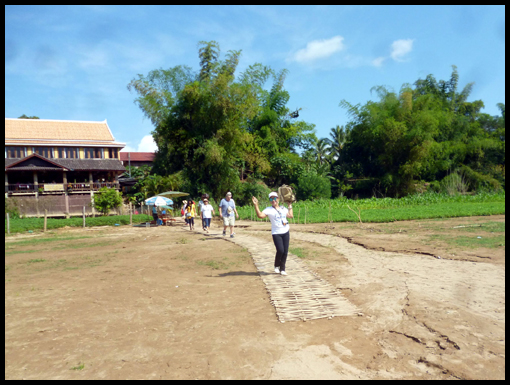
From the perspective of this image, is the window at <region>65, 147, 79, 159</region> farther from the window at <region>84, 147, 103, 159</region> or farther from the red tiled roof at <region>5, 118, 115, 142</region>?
the red tiled roof at <region>5, 118, 115, 142</region>

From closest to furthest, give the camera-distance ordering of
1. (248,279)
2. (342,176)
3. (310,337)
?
(310,337), (248,279), (342,176)

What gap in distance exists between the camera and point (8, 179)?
29562mm

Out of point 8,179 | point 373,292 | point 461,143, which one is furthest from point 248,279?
point 461,143

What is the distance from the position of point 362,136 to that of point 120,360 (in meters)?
35.7

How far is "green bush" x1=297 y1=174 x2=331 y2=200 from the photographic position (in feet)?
112

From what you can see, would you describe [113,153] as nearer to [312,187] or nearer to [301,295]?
[312,187]

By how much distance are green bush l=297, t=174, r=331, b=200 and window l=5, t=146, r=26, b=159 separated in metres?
23.4

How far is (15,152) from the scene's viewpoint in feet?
103

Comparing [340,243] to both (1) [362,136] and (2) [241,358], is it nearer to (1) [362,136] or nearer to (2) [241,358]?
(2) [241,358]

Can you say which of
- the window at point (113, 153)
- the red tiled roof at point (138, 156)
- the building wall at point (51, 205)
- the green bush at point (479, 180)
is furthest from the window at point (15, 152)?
the green bush at point (479, 180)

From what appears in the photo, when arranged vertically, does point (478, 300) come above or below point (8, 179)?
below

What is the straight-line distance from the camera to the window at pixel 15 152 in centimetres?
3125

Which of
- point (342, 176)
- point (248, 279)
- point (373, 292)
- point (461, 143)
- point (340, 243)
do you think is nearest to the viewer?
point (373, 292)

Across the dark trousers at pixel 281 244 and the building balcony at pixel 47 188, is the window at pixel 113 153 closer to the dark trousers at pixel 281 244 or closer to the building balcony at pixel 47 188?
the building balcony at pixel 47 188
